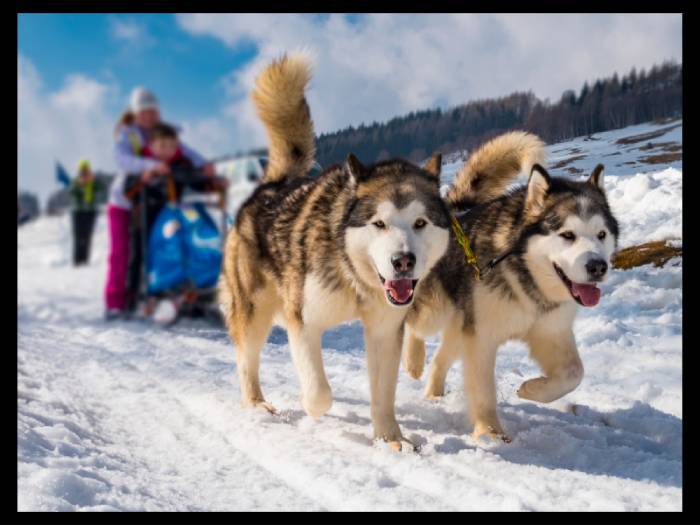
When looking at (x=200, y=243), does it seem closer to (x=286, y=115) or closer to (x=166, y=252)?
(x=166, y=252)

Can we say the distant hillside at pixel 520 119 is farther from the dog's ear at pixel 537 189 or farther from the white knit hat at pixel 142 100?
the white knit hat at pixel 142 100

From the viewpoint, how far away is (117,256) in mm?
2396

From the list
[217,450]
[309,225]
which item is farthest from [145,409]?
[309,225]

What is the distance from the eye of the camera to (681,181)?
357 centimetres

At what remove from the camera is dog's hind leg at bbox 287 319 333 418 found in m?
3.15

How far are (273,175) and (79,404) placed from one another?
5.24 feet

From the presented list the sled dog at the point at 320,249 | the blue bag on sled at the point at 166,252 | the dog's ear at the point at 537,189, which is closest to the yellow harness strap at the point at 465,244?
the sled dog at the point at 320,249

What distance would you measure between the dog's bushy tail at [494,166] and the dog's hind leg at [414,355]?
0.89 meters

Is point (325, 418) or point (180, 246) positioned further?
point (325, 418)

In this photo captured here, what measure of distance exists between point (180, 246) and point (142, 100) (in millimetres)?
536

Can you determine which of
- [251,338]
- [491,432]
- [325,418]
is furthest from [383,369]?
[251,338]

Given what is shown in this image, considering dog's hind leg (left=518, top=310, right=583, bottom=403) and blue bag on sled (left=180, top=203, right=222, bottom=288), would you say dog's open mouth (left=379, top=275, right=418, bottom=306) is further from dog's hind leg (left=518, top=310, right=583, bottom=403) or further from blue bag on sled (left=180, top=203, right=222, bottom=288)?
dog's hind leg (left=518, top=310, right=583, bottom=403)

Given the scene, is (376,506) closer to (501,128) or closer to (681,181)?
(501,128)

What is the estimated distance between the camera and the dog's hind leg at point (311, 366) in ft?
10.3
